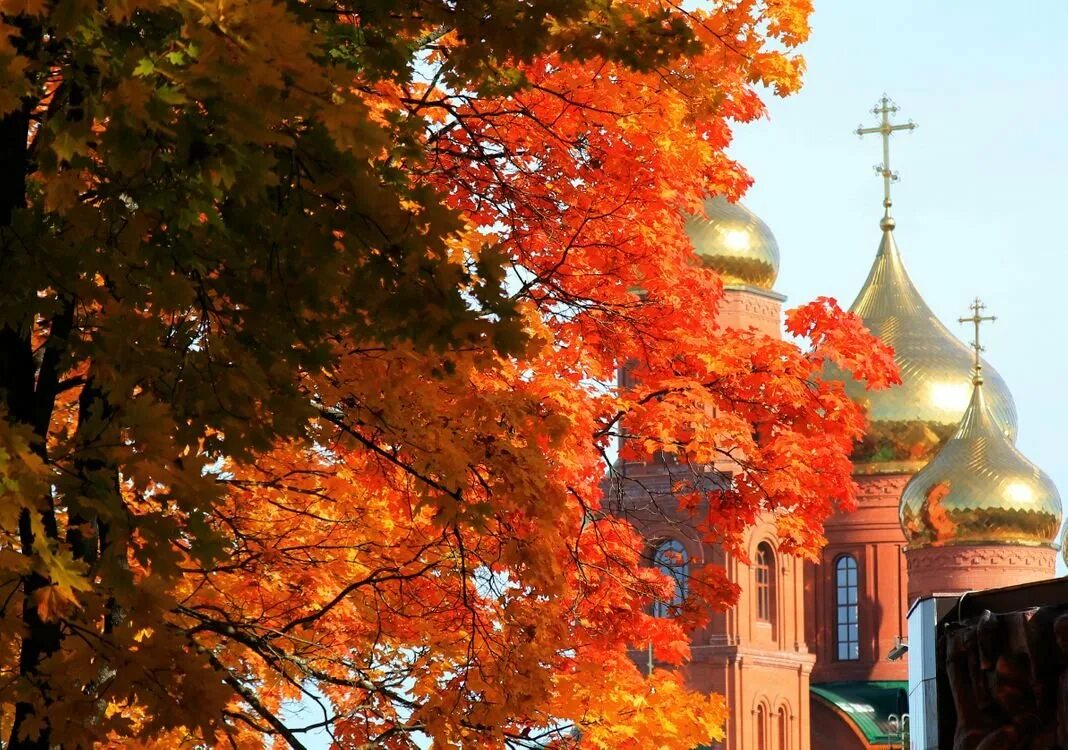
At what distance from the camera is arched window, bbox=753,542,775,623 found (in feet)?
178

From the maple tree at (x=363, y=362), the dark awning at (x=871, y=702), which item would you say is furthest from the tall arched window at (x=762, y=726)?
the maple tree at (x=363, y=362)

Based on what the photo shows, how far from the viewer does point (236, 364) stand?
5.58 meters

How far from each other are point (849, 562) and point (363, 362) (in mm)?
53706

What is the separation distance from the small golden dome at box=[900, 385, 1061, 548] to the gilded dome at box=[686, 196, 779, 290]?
727cm

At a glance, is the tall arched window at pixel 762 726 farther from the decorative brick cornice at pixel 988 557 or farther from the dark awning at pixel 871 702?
the decorative brick cornice at pixel 988 557

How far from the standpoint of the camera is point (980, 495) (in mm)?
49469

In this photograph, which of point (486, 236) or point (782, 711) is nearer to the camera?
point (486, 236)

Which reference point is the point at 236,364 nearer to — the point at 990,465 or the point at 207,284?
the point at 207,284

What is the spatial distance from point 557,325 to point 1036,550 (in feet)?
136

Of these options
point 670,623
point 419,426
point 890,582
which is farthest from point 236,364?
point 890,582

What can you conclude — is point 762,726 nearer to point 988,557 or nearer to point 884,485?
point 988,557

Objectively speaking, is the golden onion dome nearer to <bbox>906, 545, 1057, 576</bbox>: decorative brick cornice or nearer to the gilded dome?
the gilded dome

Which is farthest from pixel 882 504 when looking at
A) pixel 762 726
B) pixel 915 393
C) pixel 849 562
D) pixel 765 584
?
pixel 762 726

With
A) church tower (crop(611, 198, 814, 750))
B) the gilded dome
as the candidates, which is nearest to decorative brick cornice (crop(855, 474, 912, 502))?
church tower (crop(611, 198, 814, 750))
